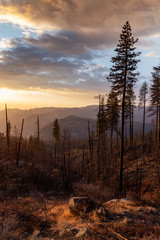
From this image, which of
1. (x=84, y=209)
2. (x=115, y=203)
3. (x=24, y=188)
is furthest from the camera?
(x=24, y=188)

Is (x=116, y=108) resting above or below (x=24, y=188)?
above

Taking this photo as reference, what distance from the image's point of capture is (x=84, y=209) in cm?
637

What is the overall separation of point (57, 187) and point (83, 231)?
15.0 meters

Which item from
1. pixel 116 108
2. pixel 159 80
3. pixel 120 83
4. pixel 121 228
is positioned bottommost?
pixel 121 228

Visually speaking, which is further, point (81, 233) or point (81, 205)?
point (81, 205)

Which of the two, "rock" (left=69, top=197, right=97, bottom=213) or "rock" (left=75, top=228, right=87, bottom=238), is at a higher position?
"rock" (left=75, top=228, right=87, bottom=238)

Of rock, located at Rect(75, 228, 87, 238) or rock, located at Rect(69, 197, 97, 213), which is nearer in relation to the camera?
rock, located at Rect(75, 228, 87, 238)

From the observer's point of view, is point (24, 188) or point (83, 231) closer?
point (83, 231)

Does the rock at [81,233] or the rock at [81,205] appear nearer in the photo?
the rock at [81,233]

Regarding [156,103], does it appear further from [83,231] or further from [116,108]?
[83,231]

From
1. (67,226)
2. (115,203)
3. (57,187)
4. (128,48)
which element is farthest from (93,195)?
(128,48)

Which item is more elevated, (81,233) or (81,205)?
(81,233)

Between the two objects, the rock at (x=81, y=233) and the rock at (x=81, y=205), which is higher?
the rock at (x=81, y=233)

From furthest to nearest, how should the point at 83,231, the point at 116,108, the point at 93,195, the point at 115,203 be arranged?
1. the point at 116,108
2. the point at 93,195
3. the point at 115,203
4. the point at 83,231
